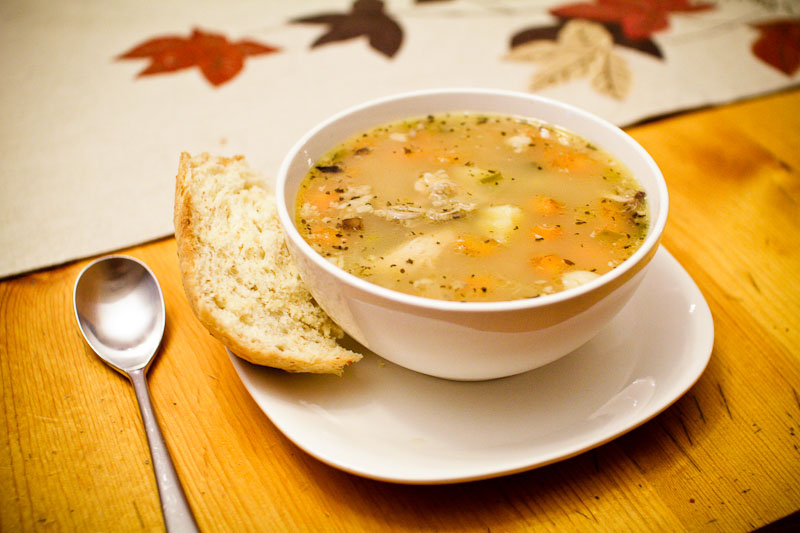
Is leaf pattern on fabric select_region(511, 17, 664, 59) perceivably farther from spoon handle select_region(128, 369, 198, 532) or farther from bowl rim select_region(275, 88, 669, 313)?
spoon handle select_region(128, 369, 198, 532)

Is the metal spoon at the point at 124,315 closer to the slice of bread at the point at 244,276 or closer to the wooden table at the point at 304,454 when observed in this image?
the wooden table at the point at 304,454

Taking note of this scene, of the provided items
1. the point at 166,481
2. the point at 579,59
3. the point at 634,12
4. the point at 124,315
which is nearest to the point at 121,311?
the point at 124,315

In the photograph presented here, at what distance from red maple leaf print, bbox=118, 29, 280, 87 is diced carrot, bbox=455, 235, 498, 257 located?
181 cm

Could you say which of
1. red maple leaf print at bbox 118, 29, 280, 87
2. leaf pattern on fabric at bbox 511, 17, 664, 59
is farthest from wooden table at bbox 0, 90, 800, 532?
leaf pattern on fabric at bbox 511, 17, 664, 59

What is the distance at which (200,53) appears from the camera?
3055 millimetres

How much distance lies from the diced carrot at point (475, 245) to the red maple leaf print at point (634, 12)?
6.92 feet

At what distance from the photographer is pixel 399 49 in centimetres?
306

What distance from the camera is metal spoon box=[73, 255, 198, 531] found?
157 cm

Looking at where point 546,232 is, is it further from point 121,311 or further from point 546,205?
point 121,311

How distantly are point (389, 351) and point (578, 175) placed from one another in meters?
0.77

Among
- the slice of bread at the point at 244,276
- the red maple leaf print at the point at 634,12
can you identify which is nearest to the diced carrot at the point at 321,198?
the slice of bread at the point at 244,276

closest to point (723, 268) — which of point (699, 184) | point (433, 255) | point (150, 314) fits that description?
point (699, 184)

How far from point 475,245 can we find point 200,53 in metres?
2.16

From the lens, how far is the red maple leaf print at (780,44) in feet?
9.55
